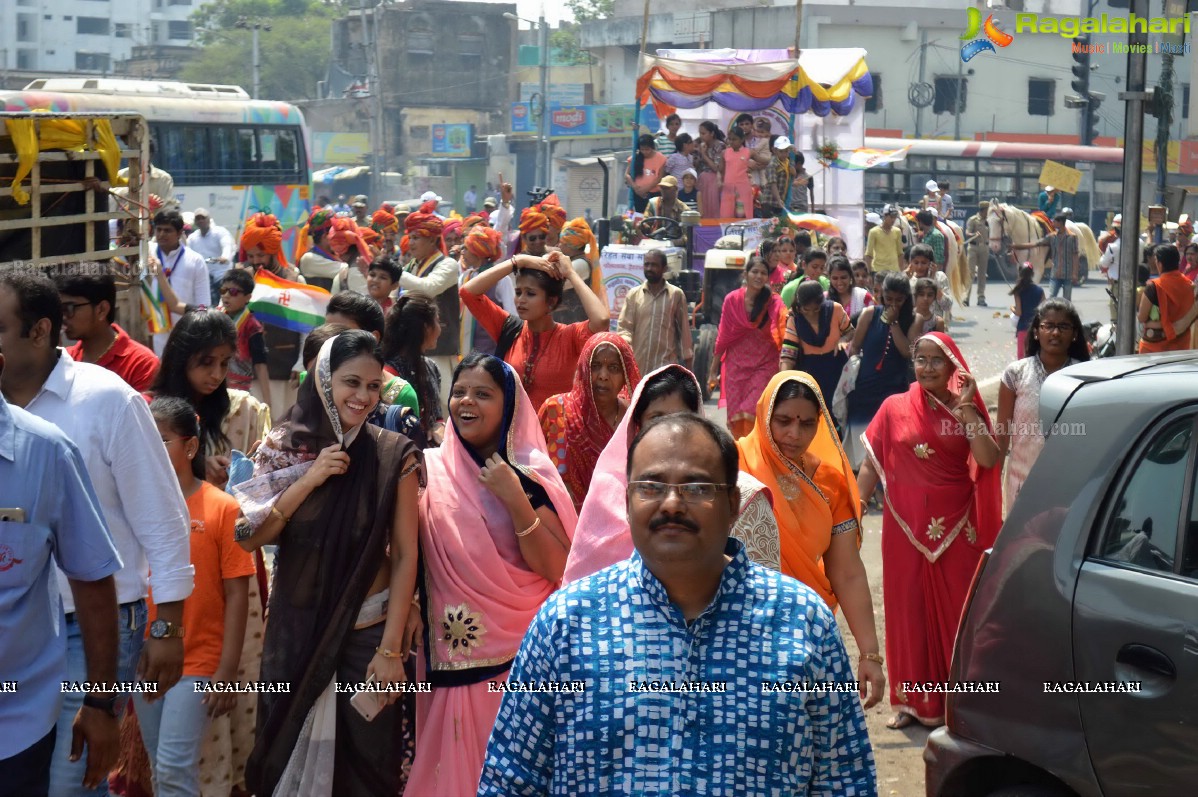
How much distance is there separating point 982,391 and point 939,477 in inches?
359

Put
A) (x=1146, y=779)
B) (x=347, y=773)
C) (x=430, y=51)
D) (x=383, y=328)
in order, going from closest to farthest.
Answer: (x=1146, y=779)
(x=347, y=773)
(x=383, y=328)
(x=430, y=51)

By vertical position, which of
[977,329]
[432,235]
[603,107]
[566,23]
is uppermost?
[566,23]

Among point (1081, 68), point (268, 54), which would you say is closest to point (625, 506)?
point (1081, 68)

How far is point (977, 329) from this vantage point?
22094 mm

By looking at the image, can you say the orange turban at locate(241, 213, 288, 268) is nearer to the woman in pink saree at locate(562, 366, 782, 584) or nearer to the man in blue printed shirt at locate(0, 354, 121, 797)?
the woman in pink saree at locate(562, 366, 782, 584)

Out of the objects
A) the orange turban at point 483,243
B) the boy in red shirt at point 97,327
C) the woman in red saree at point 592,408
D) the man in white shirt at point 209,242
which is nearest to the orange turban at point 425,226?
the orange turban at point 483,243

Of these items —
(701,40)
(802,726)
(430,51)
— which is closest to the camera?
(802,726)

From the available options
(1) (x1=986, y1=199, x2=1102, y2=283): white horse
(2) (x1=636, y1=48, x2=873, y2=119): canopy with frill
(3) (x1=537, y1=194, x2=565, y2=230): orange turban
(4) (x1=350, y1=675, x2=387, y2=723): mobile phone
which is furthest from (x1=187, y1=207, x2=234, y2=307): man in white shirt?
(1) (x1=986, y1=199, x2=1102, y2=283): white horse

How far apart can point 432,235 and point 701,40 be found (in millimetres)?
43202

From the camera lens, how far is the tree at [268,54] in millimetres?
74375

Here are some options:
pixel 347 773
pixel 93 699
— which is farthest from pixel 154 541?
pixel 347 773

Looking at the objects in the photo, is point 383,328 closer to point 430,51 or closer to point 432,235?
point 432,235

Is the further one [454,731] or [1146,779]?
[454,731]

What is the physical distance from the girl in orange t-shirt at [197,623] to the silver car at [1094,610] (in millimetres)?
2152
